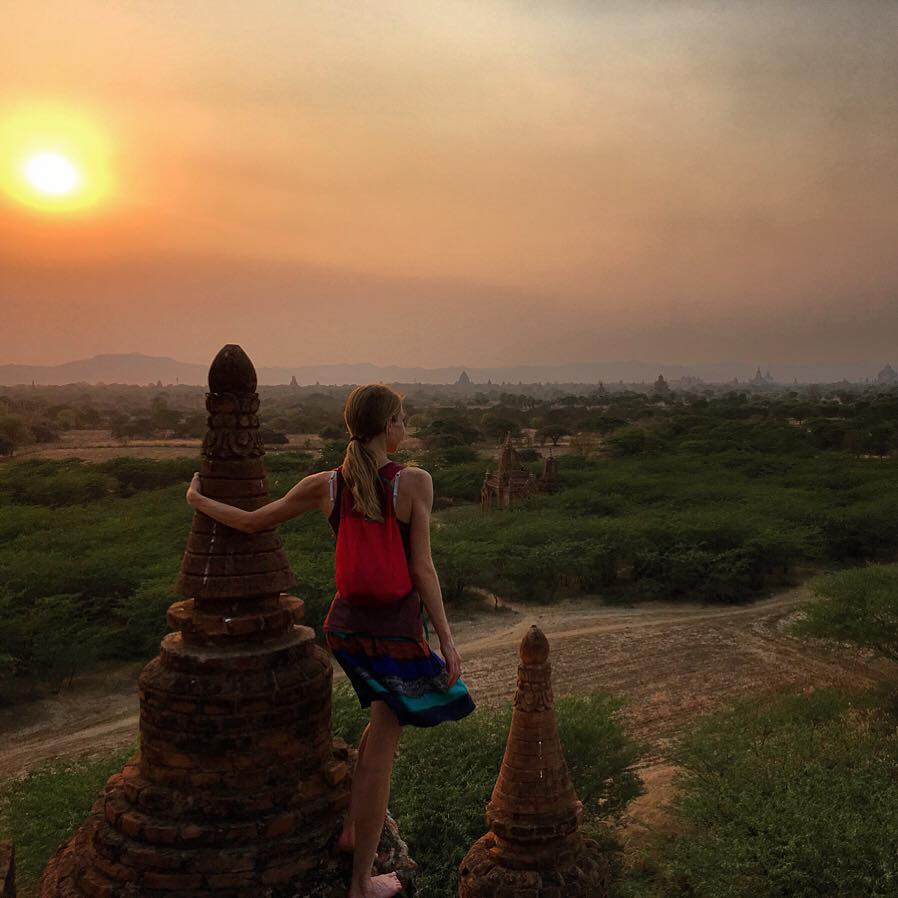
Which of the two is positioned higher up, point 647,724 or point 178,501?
point 178,501

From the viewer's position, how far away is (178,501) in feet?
115

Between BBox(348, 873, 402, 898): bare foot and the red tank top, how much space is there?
4.49 feet

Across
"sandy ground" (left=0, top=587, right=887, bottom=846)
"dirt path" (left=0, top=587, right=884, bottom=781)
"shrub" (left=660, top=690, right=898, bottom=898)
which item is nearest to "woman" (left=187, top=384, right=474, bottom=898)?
"shrub" (left=660, top=690, right=898, bottom=898)

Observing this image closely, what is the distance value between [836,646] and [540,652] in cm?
1932

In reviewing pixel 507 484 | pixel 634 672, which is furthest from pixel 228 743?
pixel 507 484

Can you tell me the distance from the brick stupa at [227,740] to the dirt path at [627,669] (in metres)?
13.6

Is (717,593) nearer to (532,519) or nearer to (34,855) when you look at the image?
(532,519)

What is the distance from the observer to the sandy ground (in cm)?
1703

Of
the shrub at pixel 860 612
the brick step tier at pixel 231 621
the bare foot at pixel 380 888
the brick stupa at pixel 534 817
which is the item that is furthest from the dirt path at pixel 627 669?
the brick step tier at pixel 231 621

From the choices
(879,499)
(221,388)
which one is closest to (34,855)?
(221,388)

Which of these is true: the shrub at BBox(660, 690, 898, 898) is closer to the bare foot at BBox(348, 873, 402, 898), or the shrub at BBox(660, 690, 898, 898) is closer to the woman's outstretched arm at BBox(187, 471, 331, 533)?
the bare foot at BBox(348, 873, 402, 898)

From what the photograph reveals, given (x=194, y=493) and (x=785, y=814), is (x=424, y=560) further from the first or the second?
(x=785, y=814)

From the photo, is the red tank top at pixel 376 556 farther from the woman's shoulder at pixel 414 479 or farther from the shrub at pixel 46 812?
the shrub at pixel 46 812

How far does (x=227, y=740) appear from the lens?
391 centimetres
